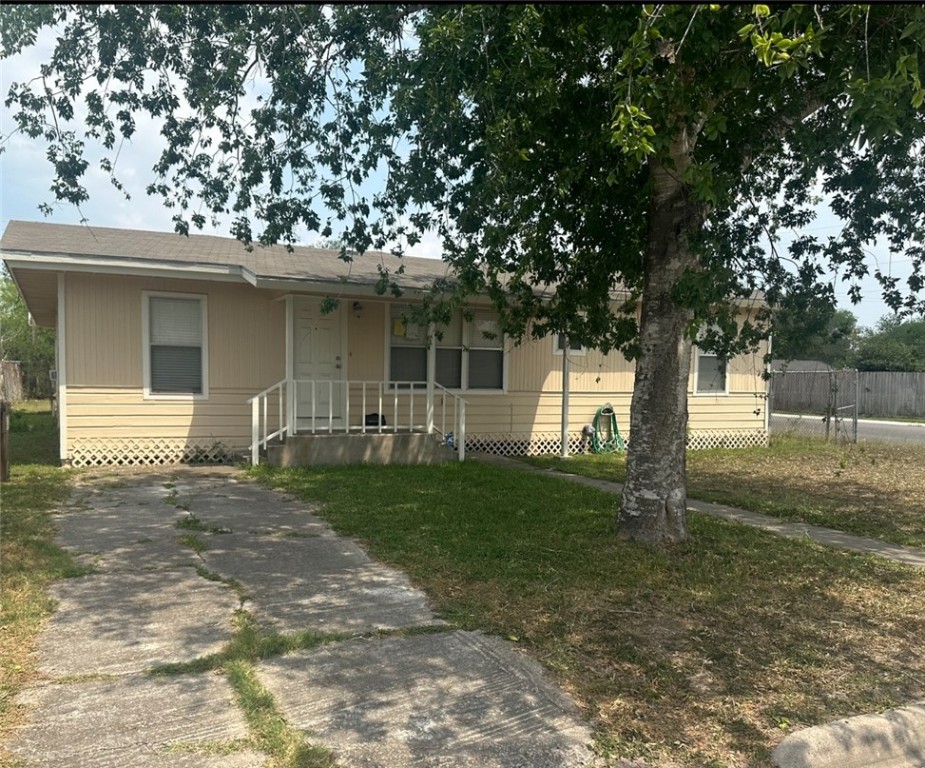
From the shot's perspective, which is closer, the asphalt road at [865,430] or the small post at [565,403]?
the small post at [565,403]

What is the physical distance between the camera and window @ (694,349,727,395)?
14836 millimetres

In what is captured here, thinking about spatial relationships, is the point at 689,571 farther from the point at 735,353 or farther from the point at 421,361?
the point at 421,361

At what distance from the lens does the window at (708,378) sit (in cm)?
1484

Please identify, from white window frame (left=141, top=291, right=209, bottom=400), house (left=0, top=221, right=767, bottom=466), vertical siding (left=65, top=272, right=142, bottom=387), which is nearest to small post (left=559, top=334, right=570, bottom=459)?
house (left=0, top=221, right=767, bottom=466)

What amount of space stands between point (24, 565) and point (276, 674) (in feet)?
9.06

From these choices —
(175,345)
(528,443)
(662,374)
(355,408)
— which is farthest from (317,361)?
(662,374)

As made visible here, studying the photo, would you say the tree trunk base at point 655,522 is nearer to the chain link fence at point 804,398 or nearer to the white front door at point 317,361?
the white front door at point 317,361

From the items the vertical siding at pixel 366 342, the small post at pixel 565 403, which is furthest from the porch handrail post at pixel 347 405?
the small post at pixel 565 403

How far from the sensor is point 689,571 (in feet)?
16.9

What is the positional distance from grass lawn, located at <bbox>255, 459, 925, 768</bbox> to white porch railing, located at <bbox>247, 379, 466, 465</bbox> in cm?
308

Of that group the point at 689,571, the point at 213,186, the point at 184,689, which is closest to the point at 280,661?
the point at 184,689

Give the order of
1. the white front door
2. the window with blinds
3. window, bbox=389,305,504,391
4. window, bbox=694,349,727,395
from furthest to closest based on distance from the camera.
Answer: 1. window, bbox=694,349,727,395
2. window, bbox=389,305,504,391
3. the white front door
4. the window with blinds

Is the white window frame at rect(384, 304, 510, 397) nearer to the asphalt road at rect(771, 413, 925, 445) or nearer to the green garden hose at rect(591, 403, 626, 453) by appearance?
the green garden hose at rect(591, 403, 626, 453)

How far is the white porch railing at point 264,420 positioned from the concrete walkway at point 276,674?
161 inches
